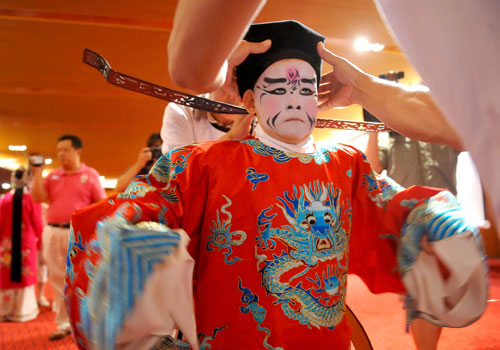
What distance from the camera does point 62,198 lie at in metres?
2.55

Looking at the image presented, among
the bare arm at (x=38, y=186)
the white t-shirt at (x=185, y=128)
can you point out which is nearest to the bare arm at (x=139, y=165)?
the white t-shirt at (x=185, y=128)

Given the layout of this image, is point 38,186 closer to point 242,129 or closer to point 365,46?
point 242,129

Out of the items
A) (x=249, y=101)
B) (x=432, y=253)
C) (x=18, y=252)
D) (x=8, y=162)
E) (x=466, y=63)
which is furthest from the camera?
(x=8, y=162)

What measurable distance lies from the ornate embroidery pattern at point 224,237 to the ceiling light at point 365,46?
2012mm

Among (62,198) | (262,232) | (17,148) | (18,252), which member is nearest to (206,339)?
(262,232)

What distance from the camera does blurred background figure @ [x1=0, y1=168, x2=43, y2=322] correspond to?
121 inches

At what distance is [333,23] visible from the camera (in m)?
2.54

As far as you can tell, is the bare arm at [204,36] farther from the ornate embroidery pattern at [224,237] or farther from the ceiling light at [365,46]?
the ceiling light at [365,46]

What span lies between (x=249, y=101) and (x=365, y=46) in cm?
174

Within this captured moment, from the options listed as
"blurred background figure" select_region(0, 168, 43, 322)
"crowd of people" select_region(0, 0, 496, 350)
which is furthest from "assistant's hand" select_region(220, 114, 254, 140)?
"blurred background figure" select_region(0, 168, 43, 322)

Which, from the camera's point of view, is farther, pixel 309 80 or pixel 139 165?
pixel 139 165

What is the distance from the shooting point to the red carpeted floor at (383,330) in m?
1.50

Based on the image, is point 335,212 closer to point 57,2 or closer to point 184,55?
point 184,55

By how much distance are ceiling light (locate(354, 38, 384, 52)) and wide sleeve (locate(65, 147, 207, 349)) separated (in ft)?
7.05
